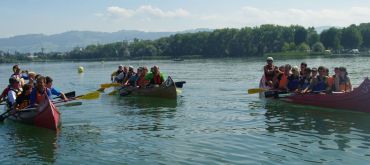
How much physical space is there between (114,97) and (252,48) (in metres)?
119

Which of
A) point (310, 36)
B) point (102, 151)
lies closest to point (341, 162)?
point (102, 151)

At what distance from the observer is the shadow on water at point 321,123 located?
40.4 feet

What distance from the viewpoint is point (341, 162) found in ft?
32.3

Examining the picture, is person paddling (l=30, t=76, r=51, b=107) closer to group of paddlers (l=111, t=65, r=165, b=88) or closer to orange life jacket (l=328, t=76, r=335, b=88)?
group of paddlers (l=111, t=65, r=165, b=88)

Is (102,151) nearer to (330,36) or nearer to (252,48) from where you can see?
Result: (330,36)

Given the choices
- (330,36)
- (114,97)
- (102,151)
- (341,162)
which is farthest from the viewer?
(330,36)

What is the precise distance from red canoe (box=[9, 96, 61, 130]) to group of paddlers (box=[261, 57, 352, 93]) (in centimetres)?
918

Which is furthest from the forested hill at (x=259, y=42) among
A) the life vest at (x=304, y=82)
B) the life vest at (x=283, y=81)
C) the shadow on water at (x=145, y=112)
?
the life vest at (x=304, y=82)

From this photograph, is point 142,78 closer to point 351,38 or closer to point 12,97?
point 12,97

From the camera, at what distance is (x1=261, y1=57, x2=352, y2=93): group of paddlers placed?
16.2 m

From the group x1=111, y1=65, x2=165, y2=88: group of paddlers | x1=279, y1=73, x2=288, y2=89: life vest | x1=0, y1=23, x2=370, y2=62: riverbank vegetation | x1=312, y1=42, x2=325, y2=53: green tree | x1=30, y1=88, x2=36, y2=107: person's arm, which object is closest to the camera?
x1=30, y1=88, x2=36, y2=107: person's arm

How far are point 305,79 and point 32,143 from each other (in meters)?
10.5

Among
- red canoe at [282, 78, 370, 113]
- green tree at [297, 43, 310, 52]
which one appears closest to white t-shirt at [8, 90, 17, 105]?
red canoe at [282, 78, 370, 113]

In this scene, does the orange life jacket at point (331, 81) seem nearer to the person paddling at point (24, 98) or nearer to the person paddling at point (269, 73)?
the person paddling at point (269, 73)
